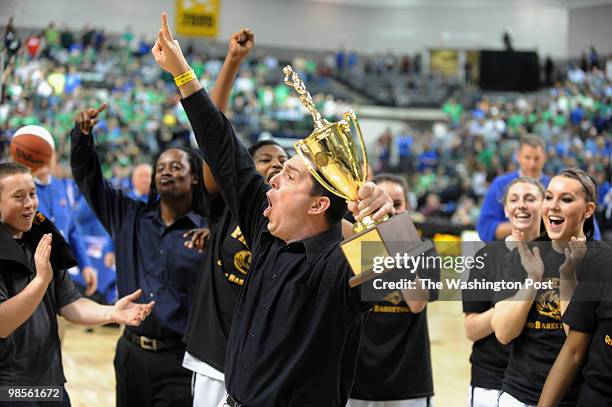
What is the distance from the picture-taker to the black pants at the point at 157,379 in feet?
13.8

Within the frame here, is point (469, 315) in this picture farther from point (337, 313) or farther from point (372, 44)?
point (372, 44)

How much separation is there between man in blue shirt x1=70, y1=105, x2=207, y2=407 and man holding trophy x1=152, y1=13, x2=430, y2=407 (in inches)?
41.5

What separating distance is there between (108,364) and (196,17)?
14944mm

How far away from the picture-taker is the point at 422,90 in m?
30.7

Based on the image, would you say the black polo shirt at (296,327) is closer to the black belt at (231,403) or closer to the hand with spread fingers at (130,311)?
the black belt at (231,403)

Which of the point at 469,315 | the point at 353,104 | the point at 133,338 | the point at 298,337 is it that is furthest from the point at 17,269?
the point at 353,104

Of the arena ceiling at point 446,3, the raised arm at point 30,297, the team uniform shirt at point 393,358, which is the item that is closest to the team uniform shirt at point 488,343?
the team uniform shirt at point 393,358

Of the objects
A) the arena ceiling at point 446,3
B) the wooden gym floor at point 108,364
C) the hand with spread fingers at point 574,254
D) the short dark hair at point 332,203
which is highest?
the arena ceiling at point 446,3

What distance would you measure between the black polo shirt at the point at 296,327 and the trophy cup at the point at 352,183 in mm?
213

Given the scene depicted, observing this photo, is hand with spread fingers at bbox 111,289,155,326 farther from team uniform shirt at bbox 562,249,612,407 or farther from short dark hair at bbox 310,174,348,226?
team uniform shirt at bbox 562,249,612,407

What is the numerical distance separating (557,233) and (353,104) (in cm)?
2628

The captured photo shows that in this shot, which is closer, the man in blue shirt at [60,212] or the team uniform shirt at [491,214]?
the man in blue shirt at [60,212]

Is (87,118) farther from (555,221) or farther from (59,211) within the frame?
(555,221)

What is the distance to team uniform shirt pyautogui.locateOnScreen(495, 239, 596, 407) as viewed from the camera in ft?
11.4
